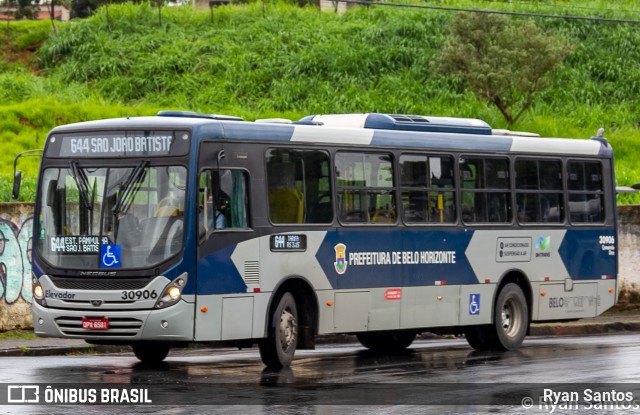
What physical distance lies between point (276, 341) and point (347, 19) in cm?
3804

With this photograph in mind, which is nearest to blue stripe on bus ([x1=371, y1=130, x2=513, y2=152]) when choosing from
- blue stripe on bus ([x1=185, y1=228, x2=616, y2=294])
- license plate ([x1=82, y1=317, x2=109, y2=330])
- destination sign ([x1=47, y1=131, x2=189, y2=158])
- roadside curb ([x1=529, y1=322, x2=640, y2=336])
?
blue stripe on bus ([x1=185, y1=228, x2=616, y2=294])

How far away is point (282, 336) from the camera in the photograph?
15.8 meters

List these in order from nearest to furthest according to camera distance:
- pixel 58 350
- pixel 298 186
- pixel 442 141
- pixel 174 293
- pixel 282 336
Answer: pixel 174 293 < pixel 282 336 < pixel 298 186 < pixel 58 350 < pixel 442 141

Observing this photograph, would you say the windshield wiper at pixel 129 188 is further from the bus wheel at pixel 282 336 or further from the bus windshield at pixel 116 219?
the bus wheel at pixel 282 336

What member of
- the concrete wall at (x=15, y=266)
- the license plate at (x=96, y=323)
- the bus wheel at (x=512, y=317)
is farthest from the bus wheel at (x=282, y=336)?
the concrete wall at (x=15, y=266)

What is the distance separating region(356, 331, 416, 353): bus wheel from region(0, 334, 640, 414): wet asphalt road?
0.20 metres

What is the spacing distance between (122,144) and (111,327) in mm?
2211

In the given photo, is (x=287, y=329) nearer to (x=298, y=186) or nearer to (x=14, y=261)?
(x=298, y=186)

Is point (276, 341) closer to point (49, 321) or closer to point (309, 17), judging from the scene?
point (49, 321)

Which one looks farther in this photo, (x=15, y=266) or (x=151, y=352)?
(x=15, y=266)

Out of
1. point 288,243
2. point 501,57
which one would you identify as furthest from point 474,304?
point 501,57

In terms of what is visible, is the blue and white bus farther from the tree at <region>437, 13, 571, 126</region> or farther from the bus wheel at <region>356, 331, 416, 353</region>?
the tree at <region>437, 13, 571, 126</region>

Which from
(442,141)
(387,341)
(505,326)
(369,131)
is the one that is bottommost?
(387,341)

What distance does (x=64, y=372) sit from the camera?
14.7 m
